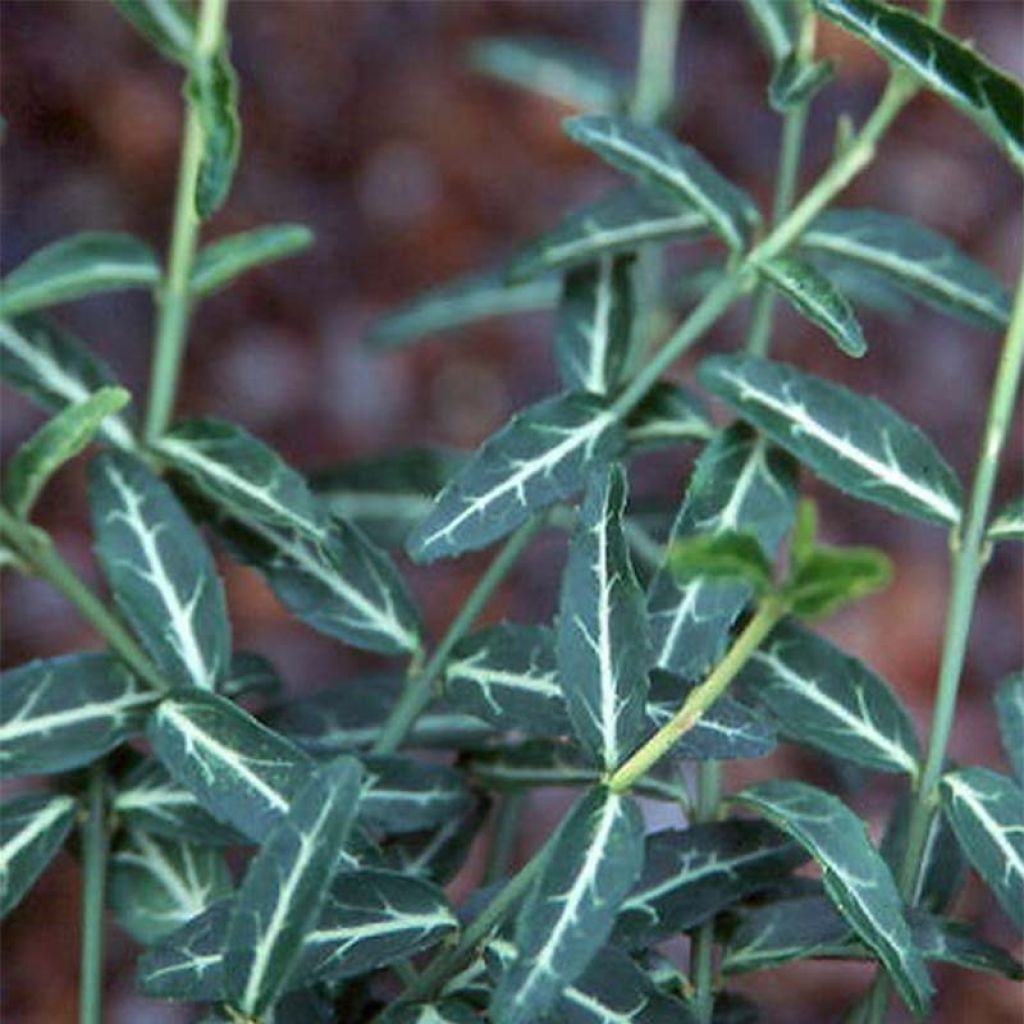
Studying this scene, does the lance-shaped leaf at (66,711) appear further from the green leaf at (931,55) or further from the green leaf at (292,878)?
the green leaf at (931,55)

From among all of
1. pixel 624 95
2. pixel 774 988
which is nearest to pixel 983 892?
pixel 774 988

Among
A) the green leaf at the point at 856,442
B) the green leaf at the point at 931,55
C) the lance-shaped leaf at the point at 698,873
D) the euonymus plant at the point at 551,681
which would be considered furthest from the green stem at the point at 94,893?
the green leaf at the point at 931,55

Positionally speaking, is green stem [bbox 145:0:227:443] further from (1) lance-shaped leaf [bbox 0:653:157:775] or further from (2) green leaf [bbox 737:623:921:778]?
(2) green leaf [bbox 737:623:921:778]

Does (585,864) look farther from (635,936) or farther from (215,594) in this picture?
(215,594)

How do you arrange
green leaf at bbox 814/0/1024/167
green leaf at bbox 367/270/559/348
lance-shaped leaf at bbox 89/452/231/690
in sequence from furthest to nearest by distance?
green leaf at bbox 367/270/559/348, lance-shaped leaf at bbox 89/452/231/690, green leaf at bbox 814/0/1024/167

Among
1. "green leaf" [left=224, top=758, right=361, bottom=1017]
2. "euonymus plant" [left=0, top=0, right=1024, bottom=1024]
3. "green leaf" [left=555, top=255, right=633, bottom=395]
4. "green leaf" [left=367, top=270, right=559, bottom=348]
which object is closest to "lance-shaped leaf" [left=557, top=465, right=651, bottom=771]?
"euonymus plant" [left=0, top=0, right=1024, bottom=1024]

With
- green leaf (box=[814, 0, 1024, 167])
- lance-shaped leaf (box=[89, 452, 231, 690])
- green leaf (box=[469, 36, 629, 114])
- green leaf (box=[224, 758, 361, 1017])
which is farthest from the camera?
green leaf (box=[469, 36, 629, 114])
